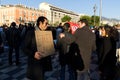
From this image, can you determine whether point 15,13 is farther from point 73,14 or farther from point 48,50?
point 48,50

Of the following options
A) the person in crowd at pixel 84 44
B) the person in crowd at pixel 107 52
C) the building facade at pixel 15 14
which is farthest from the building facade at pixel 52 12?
the person in crowd at pixel 84 44

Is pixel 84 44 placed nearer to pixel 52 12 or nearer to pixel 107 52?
Answer: pixel 107 52

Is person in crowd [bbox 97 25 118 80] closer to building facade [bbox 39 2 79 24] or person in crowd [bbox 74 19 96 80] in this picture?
person in crowd [bbox 74 19 96 80]

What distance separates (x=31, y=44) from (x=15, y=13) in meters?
109

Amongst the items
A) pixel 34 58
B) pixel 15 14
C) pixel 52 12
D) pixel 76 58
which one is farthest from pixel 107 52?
pixel 52 12

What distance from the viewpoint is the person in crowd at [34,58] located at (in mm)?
4925

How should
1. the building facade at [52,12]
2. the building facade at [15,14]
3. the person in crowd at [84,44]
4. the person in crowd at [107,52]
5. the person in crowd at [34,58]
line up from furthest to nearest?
the building facade at [52,12], the building facade at [15,14], the person in crowd at [107,52], the person in crowd at [84,44], the person in crowd at [34,58]

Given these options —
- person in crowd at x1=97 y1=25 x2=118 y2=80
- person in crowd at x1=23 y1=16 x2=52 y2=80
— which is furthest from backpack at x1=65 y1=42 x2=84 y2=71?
person in crowd at x1=23 y1=16 x2=52 y2=80

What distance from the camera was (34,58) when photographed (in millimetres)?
4965

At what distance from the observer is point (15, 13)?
11281 centimetres

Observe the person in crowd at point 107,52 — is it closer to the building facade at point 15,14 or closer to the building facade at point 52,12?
the building facade at point 15,14

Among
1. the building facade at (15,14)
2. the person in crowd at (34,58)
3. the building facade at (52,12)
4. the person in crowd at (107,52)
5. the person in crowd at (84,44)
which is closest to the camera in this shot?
the person in crowd at (34,58)

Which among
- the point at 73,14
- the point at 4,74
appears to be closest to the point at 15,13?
the point at 73,14

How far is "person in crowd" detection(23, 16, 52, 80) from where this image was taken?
4.92 metres
